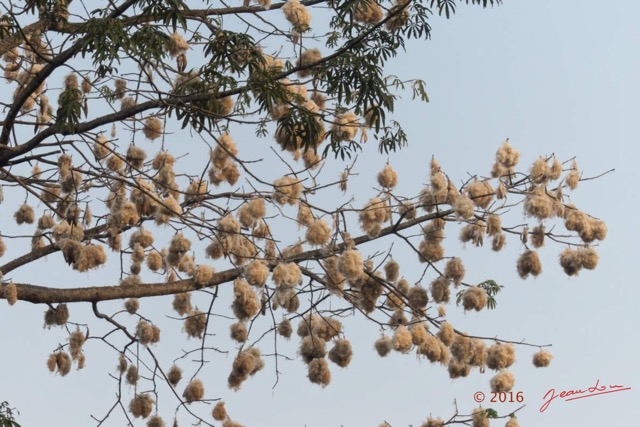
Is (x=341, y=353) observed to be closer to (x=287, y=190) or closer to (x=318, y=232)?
(x=318, y=232)

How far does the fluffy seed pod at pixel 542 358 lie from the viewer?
6.84 m

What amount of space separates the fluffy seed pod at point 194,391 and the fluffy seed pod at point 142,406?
0.45 metres

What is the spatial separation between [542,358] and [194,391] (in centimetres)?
229

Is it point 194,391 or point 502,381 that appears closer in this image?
point 502,381

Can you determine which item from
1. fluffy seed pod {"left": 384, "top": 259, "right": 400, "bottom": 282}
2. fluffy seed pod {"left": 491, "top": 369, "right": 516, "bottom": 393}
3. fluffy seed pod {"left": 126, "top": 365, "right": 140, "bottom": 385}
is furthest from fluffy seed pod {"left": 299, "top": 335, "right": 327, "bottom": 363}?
fluffy seed pod {"left": 126, "top": 365, "right": 140, "bottom": 385}

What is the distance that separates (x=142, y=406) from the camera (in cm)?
786

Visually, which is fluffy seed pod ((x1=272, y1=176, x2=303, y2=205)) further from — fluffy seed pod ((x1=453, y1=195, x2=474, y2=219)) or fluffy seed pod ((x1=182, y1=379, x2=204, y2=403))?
fluffy seed pod ((x1=182, y1=379, x2=204, y2=403))

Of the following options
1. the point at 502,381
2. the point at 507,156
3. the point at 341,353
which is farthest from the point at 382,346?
the point at 507,156

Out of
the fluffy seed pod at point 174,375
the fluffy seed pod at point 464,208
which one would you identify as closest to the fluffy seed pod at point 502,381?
the fluffy seed pod at point 464,208

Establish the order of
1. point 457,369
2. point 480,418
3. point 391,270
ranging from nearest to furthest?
point 457,369, point 391,270, point 480,418

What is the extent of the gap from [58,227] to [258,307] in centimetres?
163

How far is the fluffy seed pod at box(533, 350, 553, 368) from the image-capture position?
6844 millimetres

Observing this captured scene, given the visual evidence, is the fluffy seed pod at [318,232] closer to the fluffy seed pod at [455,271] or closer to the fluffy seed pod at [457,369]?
the fluffy seed pod at [455,271]

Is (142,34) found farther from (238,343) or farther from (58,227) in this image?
(238,343)
